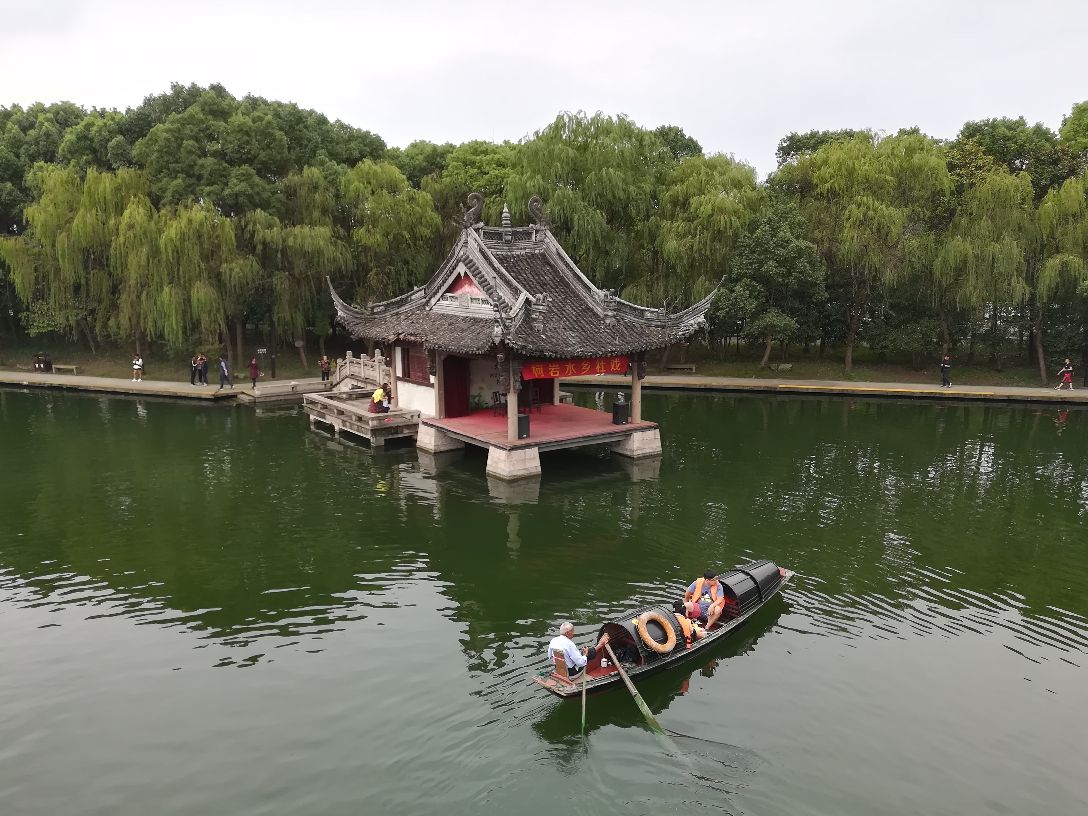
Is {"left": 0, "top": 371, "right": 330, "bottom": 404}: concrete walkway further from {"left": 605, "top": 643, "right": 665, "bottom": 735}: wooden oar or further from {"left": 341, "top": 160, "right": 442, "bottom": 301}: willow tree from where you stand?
{"left": 605, "top": 643, "right": 665, "bottom": 735}: wooden oar

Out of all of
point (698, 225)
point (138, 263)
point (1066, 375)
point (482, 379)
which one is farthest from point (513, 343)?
point (1066, 375)

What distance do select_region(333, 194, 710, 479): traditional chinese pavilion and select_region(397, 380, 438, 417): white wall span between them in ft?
0.15

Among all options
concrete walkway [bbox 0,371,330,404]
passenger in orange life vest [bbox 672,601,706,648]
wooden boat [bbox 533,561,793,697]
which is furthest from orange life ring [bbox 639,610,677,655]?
→ concrete walkway [bbox 0,371,330,404]

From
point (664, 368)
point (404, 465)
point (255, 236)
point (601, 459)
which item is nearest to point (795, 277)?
point (664, 368)

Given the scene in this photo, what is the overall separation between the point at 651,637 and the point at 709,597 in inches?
66.3

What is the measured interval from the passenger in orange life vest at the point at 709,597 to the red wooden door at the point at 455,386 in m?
13.2

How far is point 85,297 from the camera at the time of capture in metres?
37.7

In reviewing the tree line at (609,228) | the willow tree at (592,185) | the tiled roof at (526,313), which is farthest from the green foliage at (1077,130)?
the tiled roof at (526,313)

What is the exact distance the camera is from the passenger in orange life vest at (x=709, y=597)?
1285 cm

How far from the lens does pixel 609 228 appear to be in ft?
119

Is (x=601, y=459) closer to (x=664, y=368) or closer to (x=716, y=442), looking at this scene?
(x=716, y=442)

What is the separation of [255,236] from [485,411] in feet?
52.0

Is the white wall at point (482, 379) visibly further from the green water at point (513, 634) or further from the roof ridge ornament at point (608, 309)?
the roof ridge ornament at point (608, 309)

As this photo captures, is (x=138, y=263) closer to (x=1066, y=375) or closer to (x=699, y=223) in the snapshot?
(x=699, y=223)
